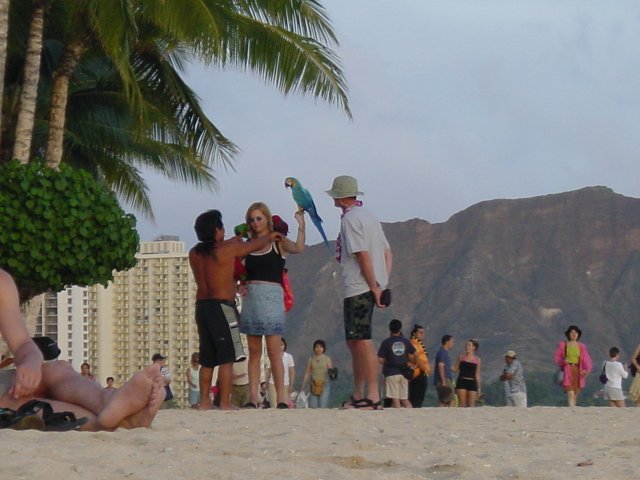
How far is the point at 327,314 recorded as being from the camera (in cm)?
11744

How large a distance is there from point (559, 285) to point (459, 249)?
1053cm

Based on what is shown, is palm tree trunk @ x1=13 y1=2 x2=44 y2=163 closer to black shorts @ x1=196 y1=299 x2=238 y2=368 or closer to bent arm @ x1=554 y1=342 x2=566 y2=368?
bent arm @ x1=554 y1=342 x2=566 y2=368

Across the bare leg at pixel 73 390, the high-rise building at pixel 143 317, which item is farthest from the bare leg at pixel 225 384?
the high-rise building at pixel 143 317

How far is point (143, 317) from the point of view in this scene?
12112cm

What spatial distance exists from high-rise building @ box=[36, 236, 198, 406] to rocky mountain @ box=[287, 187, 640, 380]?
10.3 meters

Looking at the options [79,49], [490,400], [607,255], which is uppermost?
[607,255]

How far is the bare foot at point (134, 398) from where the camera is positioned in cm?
623

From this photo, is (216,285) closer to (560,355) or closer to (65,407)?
(65,407)

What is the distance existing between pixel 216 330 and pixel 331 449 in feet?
12.5

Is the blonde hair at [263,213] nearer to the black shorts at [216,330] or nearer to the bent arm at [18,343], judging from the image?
the black shorts at [216,330]

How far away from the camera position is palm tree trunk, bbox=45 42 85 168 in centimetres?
1683

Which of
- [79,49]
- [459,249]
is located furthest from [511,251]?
[79,49]

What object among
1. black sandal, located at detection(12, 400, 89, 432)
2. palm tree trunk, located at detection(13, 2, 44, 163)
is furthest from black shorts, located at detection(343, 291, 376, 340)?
palm tree trunk, located at detection(13, 2, 44, 163)

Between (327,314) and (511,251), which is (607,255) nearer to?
(511,251)
